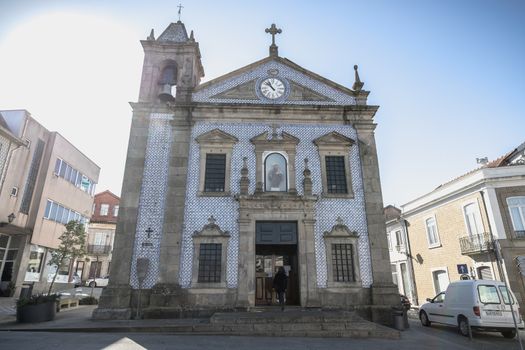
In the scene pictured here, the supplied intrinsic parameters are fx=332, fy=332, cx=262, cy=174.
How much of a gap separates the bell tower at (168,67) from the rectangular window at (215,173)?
3268 millimetres

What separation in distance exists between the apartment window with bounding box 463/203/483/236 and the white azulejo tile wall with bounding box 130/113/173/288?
16265 mm

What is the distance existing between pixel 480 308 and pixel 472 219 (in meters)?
8.77

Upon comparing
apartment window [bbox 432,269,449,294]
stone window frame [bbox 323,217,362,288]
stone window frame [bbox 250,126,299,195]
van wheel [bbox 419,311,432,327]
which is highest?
stone window frame [bbox 250,126,299,195]

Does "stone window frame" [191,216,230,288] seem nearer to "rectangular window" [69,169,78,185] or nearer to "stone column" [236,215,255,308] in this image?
"stone column" [236,215,255,308]

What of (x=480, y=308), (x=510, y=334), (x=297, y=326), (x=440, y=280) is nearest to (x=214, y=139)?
(x=297, y=326)

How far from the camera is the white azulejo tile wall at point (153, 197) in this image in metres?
13.0

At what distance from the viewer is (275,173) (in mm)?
14484

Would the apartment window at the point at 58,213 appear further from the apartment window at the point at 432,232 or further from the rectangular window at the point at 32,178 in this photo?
the apartment window at the point at 432,232

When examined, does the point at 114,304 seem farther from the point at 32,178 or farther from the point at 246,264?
the point at 32,178

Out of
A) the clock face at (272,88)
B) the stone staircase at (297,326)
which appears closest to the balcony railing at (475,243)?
the stone staircase at (297,326)

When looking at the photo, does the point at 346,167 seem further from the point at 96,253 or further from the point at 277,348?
the point at 96,253

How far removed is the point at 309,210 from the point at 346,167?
268 centimetres

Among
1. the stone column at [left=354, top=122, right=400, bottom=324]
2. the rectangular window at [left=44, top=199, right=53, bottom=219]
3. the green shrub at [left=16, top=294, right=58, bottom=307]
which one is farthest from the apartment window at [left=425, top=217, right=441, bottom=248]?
the rectangular window at [left=44, top=199, right=53, bottom=219]

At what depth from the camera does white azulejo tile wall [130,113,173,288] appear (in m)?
13.0
